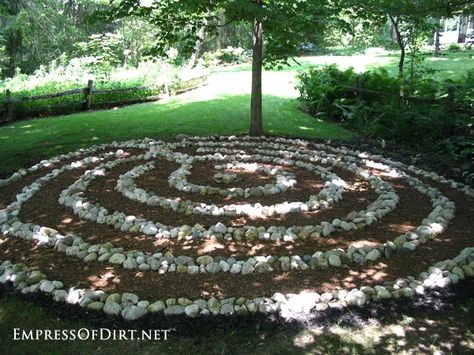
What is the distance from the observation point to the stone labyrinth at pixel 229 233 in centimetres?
411

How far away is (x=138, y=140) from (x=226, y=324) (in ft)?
21.5

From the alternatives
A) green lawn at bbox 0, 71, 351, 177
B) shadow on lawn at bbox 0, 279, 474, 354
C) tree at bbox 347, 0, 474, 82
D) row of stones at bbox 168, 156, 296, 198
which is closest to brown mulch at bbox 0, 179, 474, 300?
shadow on lawn at bbox 0, 279, 474, 354

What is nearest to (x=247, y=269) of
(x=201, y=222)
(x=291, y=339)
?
(x=291, y=339)

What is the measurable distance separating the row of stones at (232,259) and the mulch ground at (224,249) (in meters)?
0.09

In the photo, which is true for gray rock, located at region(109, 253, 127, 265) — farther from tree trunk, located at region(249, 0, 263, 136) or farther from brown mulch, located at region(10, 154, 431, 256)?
tree trunk, located at region(249, 0, 263, 136)

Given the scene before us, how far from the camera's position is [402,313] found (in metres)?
3.83

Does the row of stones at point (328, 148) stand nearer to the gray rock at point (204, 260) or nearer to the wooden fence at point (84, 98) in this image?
the gray rock at point (204, 260)

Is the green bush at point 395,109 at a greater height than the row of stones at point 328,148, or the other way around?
the green bush at point 395,109

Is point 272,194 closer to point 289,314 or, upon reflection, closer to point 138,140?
point 289,314

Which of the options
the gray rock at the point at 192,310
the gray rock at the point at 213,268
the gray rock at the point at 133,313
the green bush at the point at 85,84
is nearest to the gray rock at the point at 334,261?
the gray rock at the point at 213,268

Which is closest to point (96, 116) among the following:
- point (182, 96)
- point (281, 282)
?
point (182, 96)

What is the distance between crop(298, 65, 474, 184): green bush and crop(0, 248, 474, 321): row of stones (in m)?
4.26

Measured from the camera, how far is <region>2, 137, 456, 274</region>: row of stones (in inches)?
177

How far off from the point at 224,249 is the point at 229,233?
32cm
